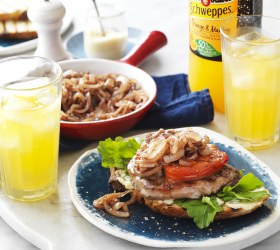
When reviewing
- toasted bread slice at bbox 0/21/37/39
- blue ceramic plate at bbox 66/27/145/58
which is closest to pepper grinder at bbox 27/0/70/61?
blue ceramic plate at bbox 66/27/145/58

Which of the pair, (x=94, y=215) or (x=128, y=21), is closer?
(x=94, y=215)

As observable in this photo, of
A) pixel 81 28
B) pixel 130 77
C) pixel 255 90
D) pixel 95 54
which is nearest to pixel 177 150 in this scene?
pixel 255 90

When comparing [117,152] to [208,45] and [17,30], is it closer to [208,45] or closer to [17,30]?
[208,45]

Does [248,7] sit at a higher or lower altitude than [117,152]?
higher

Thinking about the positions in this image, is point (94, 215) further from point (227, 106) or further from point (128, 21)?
point (128, 21)

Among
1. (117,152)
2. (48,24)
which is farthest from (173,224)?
(48,24)

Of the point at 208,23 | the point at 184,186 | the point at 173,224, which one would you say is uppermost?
the point at 208,23

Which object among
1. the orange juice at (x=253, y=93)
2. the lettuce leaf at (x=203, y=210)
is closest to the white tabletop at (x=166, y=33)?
the orange juice at (x=253, y=93)

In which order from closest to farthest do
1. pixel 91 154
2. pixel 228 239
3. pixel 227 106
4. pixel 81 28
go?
1. pixel 228 239
2. pixel 91 154
3. pixel 227 106
4. pixel 81 28
